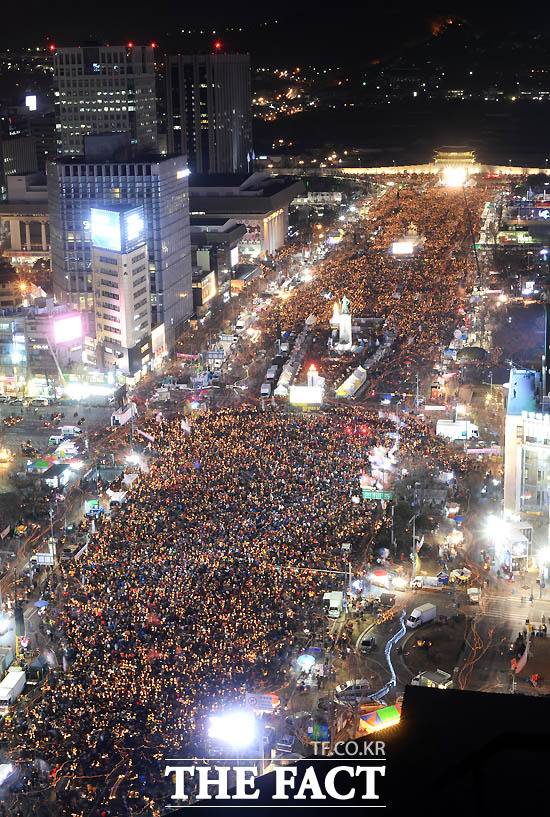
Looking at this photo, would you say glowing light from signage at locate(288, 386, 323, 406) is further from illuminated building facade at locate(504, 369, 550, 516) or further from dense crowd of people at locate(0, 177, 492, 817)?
illuminated building facade at locate(504, 369, 550, 516)

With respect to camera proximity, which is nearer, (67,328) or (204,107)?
(67,328)

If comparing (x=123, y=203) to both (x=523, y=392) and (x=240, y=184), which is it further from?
(x=240, y=184)

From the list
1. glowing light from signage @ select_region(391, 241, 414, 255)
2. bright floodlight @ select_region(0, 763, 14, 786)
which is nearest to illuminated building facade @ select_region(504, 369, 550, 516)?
bright floodlight @ select_region(0, 763, 14, 786)

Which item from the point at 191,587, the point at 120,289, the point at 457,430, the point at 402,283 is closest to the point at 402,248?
the point at 402,283

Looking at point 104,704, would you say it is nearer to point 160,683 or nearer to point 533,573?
point 160,683

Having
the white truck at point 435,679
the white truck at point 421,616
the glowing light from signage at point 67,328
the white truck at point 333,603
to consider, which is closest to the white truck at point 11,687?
the white truck at point 333,603
